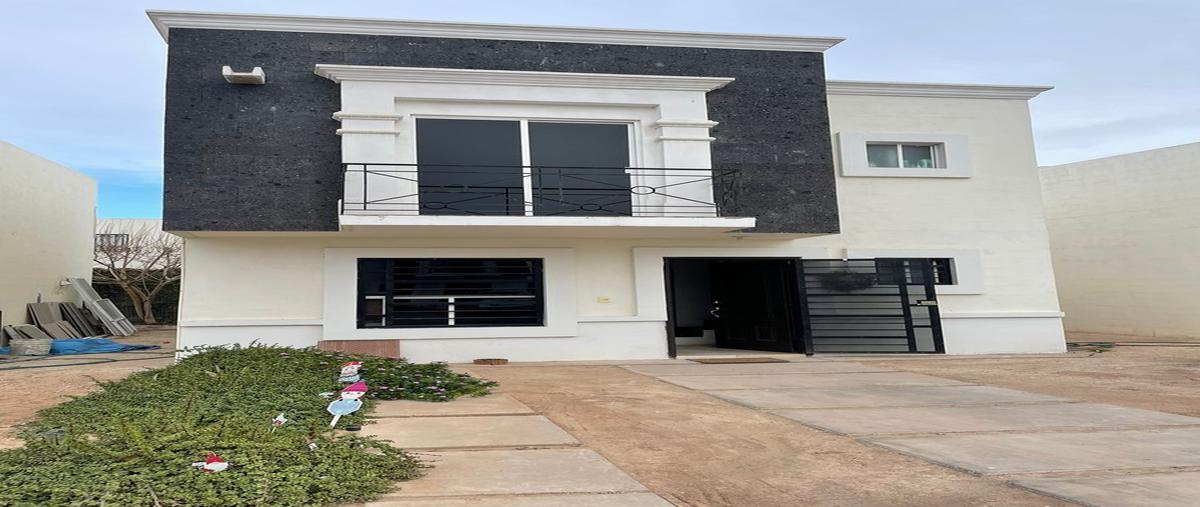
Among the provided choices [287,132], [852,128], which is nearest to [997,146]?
[852,128]

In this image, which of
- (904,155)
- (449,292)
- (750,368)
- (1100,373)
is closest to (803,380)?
(750,368)

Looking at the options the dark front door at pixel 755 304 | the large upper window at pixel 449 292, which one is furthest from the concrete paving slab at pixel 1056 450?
the large upper window at pixel 449 292

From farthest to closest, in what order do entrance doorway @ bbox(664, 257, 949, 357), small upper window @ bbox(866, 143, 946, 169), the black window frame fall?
1. small upper window @ bbox(866, 143, 946, 169)
2. the black window frame
3. entrance doorway @ bbox(664, 257, 949, 357)

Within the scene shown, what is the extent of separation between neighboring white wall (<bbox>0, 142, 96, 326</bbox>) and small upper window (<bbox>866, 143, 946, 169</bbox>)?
2089 centimetres

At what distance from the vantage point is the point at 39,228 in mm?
18844

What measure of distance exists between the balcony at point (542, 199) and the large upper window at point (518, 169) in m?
0.02

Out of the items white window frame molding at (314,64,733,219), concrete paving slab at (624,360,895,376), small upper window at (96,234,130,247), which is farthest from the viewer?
small upper window at (96,234,130,247)

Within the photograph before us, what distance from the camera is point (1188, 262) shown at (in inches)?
589

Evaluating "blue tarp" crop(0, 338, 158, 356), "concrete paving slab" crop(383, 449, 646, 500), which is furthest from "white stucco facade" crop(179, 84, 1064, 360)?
"blue tarp" crop(0, 338, 158, 356)

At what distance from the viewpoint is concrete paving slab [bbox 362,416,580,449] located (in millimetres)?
4227

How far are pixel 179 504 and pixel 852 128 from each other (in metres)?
11.7

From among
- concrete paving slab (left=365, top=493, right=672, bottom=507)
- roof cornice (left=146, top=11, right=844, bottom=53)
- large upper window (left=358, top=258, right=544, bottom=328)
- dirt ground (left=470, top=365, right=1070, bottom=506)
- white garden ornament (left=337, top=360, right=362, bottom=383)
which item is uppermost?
roof cornice (left=146, top=11, right=844, bottom=53)

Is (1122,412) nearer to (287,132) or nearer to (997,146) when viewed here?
(997,146)

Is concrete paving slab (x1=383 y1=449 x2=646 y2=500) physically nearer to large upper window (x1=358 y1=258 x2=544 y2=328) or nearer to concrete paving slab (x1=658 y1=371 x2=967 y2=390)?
Answer: concrete paving slab (x1=658 y1=371 x2=967 y2=390)
